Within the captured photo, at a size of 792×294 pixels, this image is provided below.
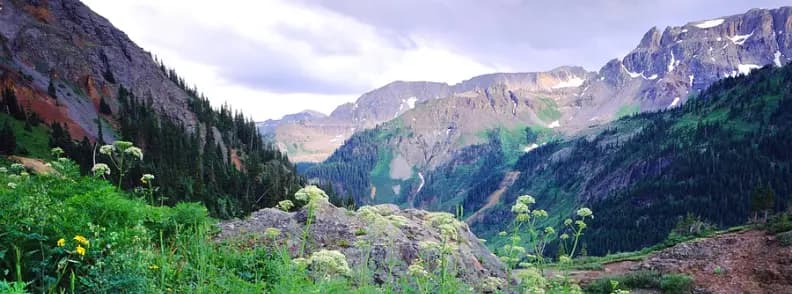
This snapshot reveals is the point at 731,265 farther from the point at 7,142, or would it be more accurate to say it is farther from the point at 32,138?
the point at 32,138

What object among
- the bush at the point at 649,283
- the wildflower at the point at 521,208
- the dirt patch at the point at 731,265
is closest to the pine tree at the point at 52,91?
the dirt patch at the point at 731,265

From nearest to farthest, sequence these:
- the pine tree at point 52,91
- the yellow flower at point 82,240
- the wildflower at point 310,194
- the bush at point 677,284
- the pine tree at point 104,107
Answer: the yellow flower at point 82,240 < the wildflower at point 310,194 < the bush at point 677,284 < the pine tree at point 52,91 < the pine tree at point 104,107

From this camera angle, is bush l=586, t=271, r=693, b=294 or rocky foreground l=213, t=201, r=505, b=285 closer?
rocky foreground l=213, t=201, r=505, b=285

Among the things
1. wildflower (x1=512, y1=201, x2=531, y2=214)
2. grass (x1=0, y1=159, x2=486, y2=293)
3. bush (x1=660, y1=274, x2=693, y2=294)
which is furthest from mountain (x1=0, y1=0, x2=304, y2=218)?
wildflower (x1=512, y1=201, x2=531, y2=214)

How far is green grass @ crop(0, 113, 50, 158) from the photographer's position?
63656 millimetres

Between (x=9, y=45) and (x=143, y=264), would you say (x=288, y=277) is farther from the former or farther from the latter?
(x=9, y=45)

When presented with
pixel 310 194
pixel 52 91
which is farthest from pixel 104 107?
pixel 310 194

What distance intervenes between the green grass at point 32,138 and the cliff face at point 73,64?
307 inches

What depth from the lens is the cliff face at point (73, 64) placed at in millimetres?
82688

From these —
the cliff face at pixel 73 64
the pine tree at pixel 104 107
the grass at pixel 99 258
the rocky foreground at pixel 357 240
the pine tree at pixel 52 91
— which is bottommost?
the rocky foreground at pixel 357 240

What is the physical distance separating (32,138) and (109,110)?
105ft

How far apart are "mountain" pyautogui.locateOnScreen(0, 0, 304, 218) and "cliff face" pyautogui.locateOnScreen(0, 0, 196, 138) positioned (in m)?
0.24

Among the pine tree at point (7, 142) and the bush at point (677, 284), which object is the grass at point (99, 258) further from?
the pine tree at point (7, 142)

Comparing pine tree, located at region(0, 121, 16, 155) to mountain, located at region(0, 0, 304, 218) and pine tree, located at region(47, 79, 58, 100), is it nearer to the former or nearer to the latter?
mountain, located at region(0, 0, 304, 218)
